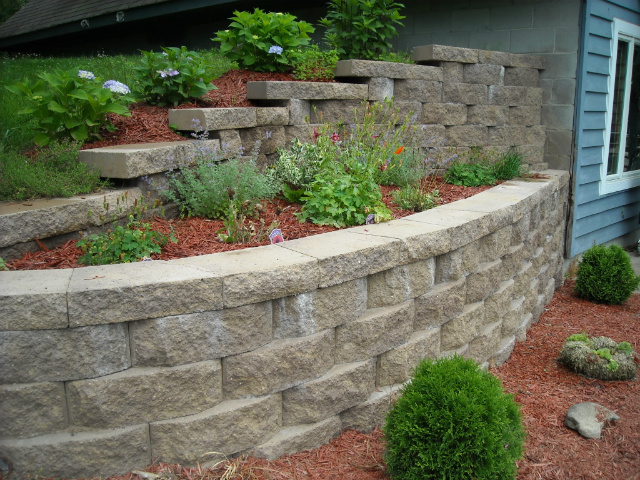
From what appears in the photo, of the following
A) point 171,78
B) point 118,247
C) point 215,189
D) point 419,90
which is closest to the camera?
point 118,247

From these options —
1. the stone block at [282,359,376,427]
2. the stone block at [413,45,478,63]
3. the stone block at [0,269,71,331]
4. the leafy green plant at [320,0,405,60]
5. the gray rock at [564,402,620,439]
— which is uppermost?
the leafy green plant at [320,0,405,60]

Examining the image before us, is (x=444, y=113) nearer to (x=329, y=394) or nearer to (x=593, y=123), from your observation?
(x=593, y=123)

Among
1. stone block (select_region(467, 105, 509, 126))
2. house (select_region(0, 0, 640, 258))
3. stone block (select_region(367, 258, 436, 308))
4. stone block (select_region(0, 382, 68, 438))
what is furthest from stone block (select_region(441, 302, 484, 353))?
house (select_region(0, 0, 640, 258))

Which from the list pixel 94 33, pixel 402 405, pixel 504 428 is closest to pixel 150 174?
pixel 402 405

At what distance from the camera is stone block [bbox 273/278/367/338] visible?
2.83 meters

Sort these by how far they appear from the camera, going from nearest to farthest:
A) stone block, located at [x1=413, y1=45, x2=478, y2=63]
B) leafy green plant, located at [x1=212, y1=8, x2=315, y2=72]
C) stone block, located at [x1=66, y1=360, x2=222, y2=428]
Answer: stone block, located at [x1=66, y1=360, x2=222, y2=428]
leafy green plant, located at [x1=212, y1=8, x2=315, y2=72]
stone block, located at [x1=413, y1=45, x2=478, y2=63]

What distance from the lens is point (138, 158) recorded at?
11.9 feet

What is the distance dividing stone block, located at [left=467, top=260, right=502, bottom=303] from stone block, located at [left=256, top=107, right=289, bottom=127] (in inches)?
75.3

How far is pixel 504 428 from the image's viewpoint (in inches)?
107

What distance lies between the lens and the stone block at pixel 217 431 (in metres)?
2.64

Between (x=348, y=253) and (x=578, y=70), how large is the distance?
185 inches

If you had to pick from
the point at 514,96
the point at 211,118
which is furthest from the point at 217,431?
the point at 514,96

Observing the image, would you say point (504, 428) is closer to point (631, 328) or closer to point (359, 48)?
point (631, 328)

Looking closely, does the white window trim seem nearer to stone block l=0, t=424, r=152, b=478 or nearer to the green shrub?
the green shrub
